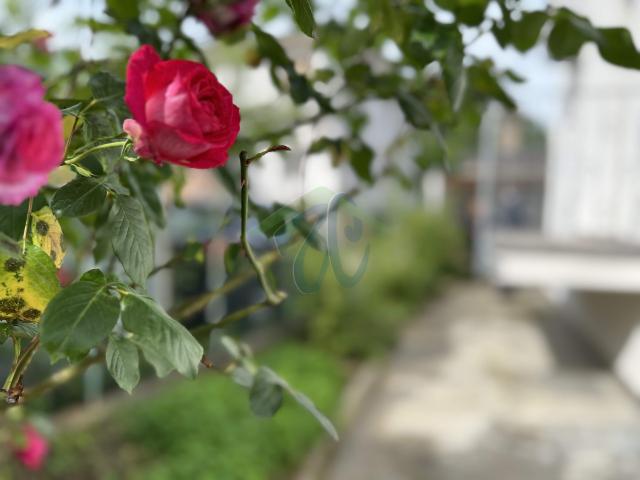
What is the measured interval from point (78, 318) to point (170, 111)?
126 mm

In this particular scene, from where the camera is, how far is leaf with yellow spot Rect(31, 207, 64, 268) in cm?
42

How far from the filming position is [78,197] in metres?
0.43

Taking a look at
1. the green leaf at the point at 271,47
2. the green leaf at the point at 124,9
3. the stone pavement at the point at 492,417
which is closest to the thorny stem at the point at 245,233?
the green leaf at the point at 271,47

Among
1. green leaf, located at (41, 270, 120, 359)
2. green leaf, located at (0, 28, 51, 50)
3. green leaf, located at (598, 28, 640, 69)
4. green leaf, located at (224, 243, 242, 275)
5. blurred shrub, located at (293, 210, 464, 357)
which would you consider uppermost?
green leaf, located at (0, 28, 51, 50)

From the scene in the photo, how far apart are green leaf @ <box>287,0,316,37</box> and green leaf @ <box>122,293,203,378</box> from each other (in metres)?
0.20

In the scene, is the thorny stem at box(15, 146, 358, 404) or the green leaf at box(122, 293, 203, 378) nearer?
the green leaf at box(122, 293, 203, 378)

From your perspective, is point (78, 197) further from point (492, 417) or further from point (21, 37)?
point (492, 417)

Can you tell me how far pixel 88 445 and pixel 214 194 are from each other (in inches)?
222

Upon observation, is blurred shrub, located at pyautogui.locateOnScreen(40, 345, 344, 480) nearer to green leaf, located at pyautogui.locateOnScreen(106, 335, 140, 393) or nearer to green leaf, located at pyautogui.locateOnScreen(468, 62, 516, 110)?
green leaf, located at pyautogui.locateOnScreen(468, 62, 516, 110)

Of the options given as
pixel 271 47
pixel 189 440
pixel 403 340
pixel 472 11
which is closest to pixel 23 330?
pixel 271 47

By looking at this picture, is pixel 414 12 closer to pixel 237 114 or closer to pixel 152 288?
pixel 237 114

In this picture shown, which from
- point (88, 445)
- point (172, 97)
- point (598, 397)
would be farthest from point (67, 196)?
point (598, 397)

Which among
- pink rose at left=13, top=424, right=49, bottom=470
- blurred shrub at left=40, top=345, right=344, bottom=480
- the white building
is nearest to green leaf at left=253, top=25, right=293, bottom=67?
pink rose at left=13, top=424, right=49, bottom=470

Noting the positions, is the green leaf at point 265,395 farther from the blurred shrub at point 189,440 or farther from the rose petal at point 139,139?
the blurred shrub at point 189,440
